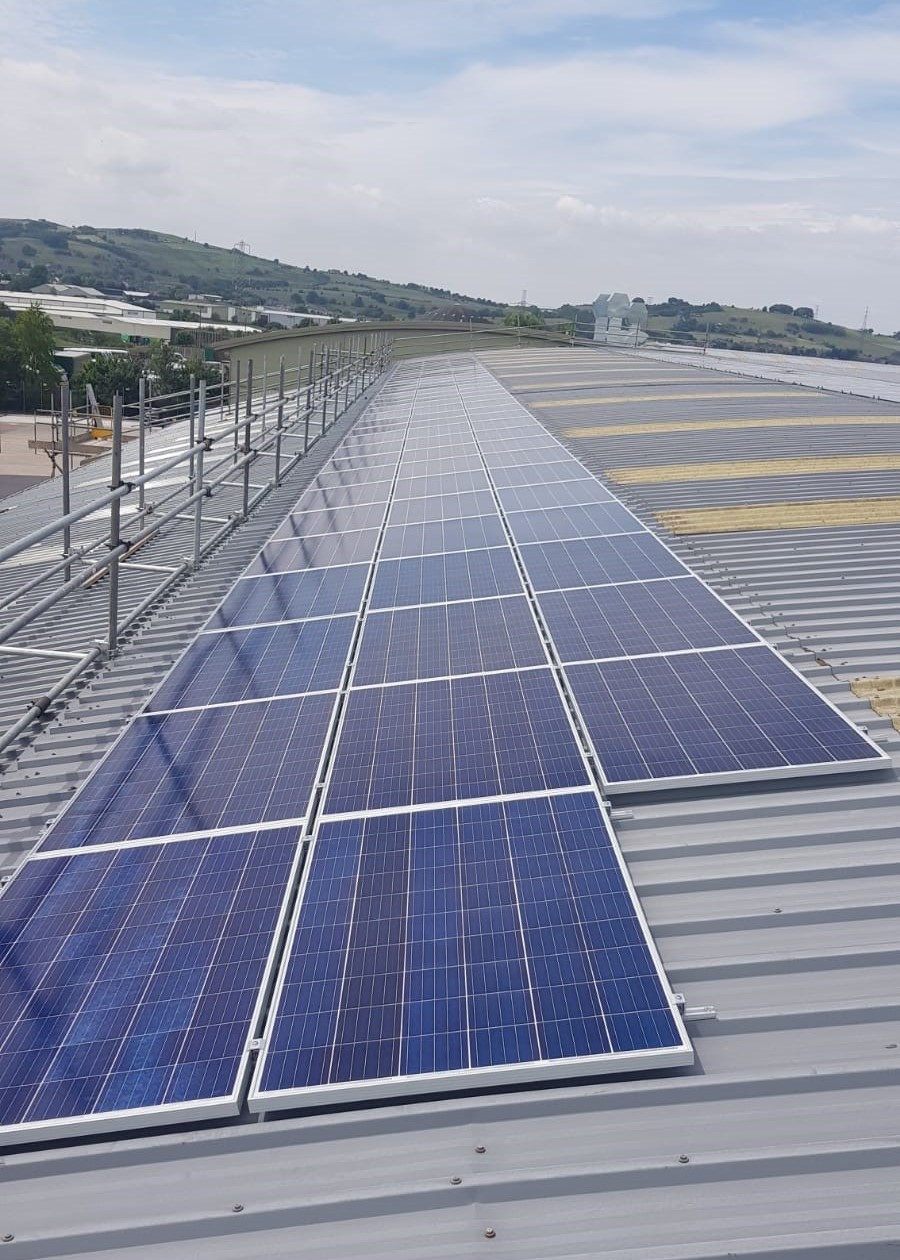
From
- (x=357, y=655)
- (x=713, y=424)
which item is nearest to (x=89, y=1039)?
(x=357, y=655)

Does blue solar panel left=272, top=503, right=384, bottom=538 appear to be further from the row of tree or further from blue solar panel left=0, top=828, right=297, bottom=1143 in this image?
the row of tree

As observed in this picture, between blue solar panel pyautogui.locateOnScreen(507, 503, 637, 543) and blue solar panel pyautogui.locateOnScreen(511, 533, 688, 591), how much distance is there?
39cm

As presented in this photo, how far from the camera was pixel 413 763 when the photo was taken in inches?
305

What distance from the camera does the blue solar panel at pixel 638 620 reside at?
32.3ft

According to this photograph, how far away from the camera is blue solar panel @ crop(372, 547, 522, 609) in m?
11.9

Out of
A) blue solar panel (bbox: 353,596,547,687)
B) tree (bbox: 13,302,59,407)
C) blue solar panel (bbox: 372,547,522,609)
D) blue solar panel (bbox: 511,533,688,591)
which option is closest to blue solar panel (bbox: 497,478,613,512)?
blue solar panel (bbox: 511,533,688,591)

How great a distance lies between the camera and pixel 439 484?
63.6ft

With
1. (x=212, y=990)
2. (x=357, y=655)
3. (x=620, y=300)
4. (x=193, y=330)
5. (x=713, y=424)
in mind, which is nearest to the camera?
(x=212, y=990)

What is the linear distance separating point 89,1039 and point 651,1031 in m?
3.07

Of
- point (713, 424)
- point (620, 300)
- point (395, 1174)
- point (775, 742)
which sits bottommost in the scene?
point (395, 1174)

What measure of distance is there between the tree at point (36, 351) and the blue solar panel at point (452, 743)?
77640 millimetres

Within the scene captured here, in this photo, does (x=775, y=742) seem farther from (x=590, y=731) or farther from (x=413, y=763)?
(x=413, y=763)

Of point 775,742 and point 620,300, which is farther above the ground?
point 620,300

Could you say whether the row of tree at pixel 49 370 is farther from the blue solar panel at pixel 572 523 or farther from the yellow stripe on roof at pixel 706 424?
the blue solar panel at pixel 572 523
